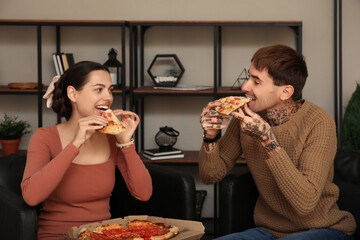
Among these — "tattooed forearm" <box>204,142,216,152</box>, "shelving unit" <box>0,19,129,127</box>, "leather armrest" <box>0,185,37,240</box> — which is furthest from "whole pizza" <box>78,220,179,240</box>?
"shelving unit" <box>0,19,129,127</box>

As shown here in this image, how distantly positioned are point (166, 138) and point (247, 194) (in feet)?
5.19

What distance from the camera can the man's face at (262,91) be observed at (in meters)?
2.12

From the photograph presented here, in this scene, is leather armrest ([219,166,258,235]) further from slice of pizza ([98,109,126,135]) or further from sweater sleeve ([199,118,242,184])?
slice of pizza ([98,109,126,135])

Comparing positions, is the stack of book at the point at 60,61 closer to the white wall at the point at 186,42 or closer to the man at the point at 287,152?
the white wall at the point at 186,42

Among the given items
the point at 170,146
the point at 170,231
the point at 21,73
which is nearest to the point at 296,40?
the point at 170,146

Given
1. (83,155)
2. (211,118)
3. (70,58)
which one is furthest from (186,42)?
(83,155)

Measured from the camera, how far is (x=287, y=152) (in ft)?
7.02

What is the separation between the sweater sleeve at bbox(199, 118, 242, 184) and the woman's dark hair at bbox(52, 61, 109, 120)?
2.01 feet

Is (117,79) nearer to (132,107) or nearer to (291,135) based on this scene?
(132,107)

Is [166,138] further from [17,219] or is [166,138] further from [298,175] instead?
[17,219]

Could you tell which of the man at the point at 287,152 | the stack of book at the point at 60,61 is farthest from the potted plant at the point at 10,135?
the man at the point at 287,152

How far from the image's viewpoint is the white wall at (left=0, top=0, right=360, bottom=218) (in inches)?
157

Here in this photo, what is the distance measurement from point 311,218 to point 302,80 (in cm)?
57

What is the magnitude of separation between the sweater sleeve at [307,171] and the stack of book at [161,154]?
5.79 ft
